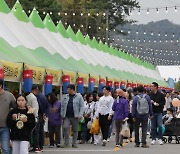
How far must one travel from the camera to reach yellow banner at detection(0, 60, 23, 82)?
1625cm

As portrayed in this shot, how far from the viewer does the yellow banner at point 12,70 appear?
640 inches

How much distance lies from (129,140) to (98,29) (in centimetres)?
5325

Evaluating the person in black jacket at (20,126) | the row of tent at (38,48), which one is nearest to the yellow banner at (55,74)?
the row of tent at (38,48)

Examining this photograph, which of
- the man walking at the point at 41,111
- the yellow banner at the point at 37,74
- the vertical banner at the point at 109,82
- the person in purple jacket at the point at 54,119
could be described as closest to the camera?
the man walking at the point at 41,111

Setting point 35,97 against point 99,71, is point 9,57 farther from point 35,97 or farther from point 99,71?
point 99,71

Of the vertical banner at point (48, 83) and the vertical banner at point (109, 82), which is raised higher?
the vertical banner at point (109, 82)

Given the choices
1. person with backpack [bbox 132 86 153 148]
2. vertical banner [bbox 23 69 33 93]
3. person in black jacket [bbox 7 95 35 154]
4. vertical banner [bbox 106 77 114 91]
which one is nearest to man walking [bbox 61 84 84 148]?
person with backpack [bbox 132 86 153 148]

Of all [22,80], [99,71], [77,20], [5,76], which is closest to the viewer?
[5,76]

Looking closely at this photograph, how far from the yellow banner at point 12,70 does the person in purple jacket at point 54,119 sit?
8.14ft

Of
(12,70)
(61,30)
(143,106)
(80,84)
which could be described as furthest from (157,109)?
(61,30)

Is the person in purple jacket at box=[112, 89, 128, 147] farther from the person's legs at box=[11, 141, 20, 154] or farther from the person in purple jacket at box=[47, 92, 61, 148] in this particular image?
the person's legs at box=[11, 141, 20, 154]

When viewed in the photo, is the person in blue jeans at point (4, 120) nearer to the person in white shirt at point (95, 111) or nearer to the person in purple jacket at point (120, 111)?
the person in purple jacket at point (120, 111)

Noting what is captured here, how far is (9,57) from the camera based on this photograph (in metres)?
17.2

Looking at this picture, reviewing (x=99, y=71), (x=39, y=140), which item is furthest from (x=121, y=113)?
(x=99, y=71)
